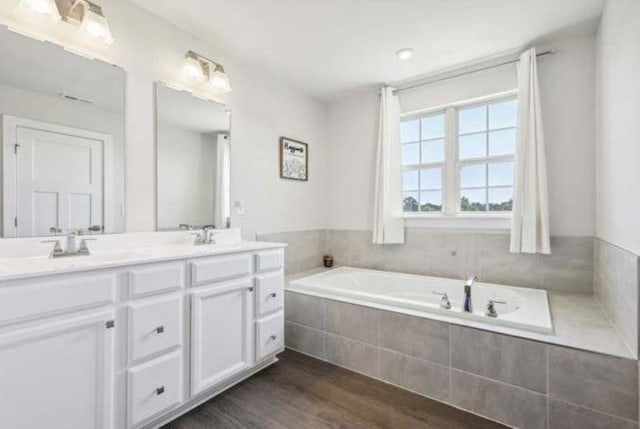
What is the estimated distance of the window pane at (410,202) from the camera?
3115 millimetres

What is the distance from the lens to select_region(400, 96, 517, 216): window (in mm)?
2656

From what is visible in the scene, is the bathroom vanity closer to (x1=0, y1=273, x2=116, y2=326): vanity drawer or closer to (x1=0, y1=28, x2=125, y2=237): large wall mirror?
(x1=0, y1=273, x2=116, y2=326): vanity drawer

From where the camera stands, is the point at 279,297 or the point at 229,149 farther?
the point at 229,149

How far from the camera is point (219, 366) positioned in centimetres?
175

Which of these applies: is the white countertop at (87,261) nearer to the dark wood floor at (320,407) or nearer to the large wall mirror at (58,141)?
the large wall mirror at (58,141)

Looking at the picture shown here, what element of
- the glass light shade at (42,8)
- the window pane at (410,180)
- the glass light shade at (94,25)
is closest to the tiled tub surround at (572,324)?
the window pane at (410,180)

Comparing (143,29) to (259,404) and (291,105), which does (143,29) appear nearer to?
(291,105)

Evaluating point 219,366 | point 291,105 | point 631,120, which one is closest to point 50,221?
point 219,366

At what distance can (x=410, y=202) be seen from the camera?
3.15 m

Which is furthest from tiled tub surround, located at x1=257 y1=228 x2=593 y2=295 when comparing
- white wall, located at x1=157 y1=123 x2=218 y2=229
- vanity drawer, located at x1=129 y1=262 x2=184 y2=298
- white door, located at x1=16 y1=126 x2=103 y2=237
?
white door, located at x1=16 y1=126 x2=103 y2=237

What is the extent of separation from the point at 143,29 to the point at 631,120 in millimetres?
2797

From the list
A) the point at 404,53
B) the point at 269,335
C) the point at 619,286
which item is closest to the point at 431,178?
the point at 404,53

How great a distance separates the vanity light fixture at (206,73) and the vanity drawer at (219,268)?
135 centimetres

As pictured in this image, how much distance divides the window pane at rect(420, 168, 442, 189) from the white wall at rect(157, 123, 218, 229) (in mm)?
2010
